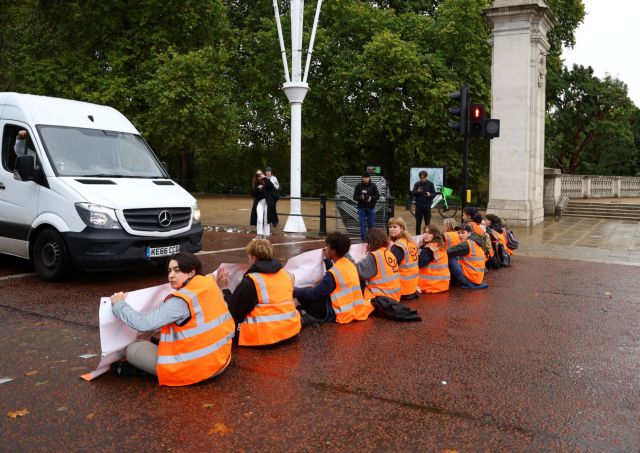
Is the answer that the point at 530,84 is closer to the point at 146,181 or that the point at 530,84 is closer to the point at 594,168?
the point at 146,181

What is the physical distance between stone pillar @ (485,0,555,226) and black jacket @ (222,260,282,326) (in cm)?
1617

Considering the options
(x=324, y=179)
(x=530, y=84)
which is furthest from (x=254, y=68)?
(x=530, y=84)

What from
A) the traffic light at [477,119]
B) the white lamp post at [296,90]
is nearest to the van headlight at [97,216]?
the traffic light at [477,119]

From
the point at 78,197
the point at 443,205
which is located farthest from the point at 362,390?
the point at 443,205

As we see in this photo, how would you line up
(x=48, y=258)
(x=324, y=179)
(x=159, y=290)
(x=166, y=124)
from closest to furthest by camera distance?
(x=159, y=290) < (x=48, y=258) < (x=166, y=124) < (x=324, y=179)

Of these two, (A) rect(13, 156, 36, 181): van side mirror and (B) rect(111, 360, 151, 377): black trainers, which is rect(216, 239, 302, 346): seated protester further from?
(A) rect(13, 156, 36, 181): van side mirror

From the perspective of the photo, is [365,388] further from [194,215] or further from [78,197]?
[194,215]

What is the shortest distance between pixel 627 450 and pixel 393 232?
4.34m

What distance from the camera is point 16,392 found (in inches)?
174

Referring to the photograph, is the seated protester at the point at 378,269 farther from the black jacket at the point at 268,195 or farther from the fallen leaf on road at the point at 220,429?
the black jacket at the point at 268,195

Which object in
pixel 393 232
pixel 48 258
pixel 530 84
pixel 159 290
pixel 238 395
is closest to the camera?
pixel 238 395

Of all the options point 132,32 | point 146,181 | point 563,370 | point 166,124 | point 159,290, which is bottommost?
point 563,370

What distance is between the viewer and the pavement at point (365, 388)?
3699mm

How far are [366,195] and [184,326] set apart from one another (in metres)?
10.5
